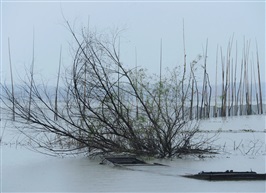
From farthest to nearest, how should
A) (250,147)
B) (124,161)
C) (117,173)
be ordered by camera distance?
(250,147) → (124,161) → (117,173)

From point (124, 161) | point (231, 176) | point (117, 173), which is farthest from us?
point (124, 161)

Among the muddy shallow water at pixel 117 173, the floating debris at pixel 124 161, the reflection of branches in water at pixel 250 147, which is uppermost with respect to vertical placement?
the reflection of branches in water at pixel 250 147

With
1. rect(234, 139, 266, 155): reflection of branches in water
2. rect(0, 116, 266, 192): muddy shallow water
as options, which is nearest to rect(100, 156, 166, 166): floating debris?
rect(0, 116, 266, 192): muddy shallow water

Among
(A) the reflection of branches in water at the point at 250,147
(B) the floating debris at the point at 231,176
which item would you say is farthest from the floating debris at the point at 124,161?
(A) the reflection of branches in water at the point at 250,147

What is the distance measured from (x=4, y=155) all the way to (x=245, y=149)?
2874 mm

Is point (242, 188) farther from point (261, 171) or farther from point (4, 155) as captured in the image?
point (4, 155)

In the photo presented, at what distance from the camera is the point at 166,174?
3865mm

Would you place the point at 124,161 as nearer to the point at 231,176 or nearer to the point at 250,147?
the point at 231,176

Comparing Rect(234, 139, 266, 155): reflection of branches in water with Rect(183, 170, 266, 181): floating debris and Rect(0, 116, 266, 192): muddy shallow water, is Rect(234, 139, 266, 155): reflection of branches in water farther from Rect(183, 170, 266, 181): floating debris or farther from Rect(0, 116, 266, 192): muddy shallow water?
Rect(183, 170, 266, 181): floating debris

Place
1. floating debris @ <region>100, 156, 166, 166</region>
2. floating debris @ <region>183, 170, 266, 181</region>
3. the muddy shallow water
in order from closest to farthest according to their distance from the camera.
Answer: the muddy shallow water < floating debris @ <region>183, 170, 266, 181</region> < floating debris @ <region>100, 156, 166, 166</region>

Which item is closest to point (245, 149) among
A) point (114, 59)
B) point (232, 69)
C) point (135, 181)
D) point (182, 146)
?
point (182, 146)

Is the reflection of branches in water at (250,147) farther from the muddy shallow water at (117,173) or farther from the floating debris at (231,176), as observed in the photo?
the floating debris at (231,176)

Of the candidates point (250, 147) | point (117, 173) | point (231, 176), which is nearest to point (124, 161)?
point (117, 173)

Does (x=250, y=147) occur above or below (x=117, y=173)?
above
